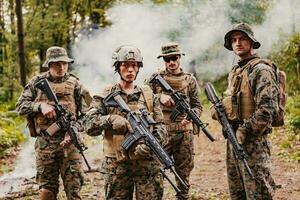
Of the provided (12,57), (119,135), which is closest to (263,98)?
(119,135)

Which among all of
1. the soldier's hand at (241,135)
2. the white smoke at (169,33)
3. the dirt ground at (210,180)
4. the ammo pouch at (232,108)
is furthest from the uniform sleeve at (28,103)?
the white smoke at (169,33)

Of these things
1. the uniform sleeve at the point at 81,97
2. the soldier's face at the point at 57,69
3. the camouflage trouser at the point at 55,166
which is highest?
the soldier's face at the point at 57,69

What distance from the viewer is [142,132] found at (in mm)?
4438

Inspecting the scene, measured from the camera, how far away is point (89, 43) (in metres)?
24.8

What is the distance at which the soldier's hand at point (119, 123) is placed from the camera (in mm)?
4504

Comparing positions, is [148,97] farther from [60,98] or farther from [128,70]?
[60,98]

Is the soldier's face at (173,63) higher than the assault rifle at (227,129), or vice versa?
the soldier's face at (173,63)

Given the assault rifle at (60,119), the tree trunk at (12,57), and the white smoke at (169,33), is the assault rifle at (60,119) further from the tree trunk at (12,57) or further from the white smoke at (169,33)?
the tree trunk at (12,57)

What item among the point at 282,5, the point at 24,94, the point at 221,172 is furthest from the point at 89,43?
the point at 24,94

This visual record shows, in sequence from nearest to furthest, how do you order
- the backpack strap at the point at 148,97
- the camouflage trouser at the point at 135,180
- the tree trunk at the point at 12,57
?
the camouflage trouser at the point at 135,180
the backpack strap at the point at 148,97
the tree trunk at the point at 12,57

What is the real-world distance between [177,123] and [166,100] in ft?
1.18

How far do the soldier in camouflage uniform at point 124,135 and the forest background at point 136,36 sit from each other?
228 inches

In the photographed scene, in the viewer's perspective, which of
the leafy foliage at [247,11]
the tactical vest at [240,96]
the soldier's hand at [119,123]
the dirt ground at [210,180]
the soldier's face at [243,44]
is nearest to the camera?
the soldier's hand at [119,123]

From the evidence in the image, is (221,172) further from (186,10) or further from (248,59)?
(186,10)
